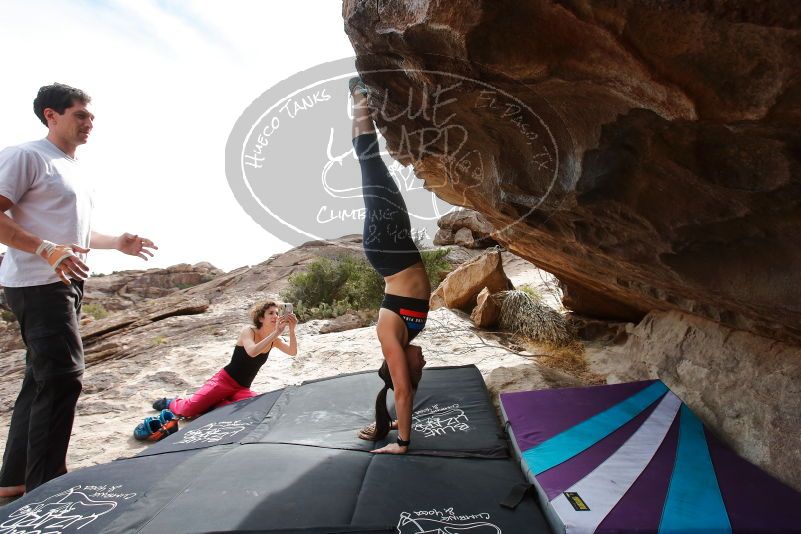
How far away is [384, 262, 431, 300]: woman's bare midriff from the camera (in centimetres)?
288

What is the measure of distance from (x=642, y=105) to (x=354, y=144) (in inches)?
63.4

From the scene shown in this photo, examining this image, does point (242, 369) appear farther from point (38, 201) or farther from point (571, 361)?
point (571, 361)

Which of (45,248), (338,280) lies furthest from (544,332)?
(338,280)

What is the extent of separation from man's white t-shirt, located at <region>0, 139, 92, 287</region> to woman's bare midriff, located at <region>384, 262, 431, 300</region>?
6.22 feet

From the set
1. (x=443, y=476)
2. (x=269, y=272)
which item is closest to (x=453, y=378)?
(x=443, y=476)

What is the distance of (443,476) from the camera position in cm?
263

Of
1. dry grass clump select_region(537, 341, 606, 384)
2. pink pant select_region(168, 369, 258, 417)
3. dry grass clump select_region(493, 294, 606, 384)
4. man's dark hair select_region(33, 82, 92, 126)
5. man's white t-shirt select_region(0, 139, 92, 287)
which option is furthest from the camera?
dry grass clump select_region(493, 294, 606, 384)

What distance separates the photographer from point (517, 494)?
2379 mm

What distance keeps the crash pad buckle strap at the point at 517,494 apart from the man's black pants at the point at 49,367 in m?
2.65

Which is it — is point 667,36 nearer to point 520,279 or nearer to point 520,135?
point 520,135

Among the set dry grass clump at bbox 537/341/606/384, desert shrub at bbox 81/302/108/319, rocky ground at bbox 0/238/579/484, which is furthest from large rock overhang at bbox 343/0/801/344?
desert shrub at bbox 81/302/108/319

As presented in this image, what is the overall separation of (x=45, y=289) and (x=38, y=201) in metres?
0.53

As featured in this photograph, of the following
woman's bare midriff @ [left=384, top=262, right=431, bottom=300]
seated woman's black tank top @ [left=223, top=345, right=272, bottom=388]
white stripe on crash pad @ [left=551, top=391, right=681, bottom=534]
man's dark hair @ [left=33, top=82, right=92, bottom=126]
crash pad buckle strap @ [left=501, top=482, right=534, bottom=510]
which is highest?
man's dark hair @ [left=33, top=82, right=92, bottom=126]

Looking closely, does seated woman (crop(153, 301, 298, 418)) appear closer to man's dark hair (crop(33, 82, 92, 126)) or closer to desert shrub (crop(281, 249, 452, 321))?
man's dark hair (crop(33, 82, 92, 126))
